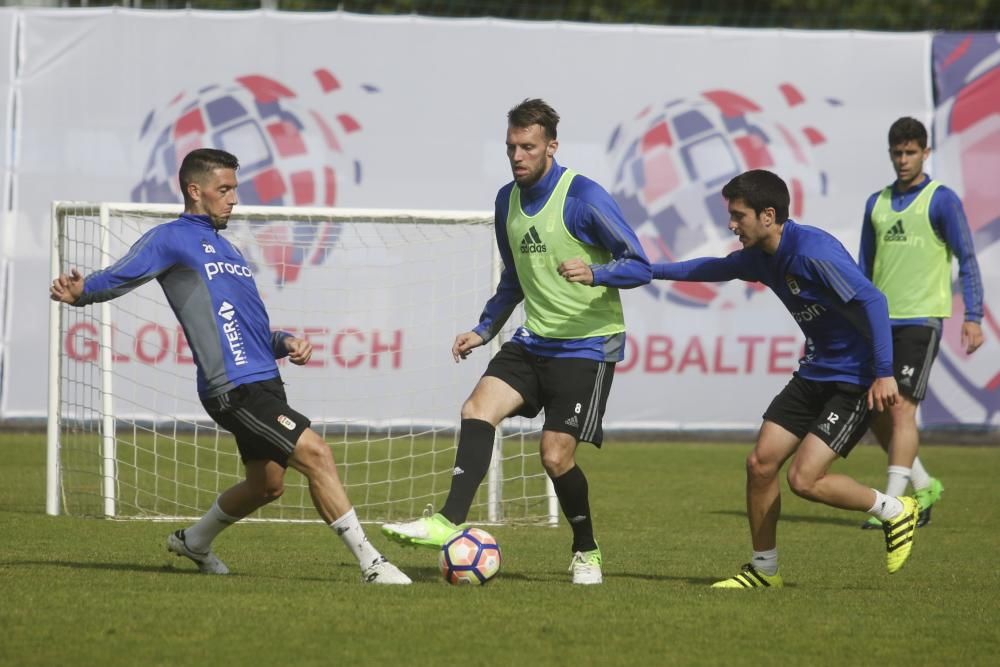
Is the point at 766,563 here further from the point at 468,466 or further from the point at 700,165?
the point at 700,165

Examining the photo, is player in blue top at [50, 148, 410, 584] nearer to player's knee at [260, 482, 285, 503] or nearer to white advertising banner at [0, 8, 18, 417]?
player's knee at [260, 482, 285, 503]

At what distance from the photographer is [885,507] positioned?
7094 millimetres

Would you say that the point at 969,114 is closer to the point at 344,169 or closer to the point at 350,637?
the point at 344,169

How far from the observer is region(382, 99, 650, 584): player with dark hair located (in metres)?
6.90

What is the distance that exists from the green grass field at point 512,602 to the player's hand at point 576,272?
4.61ft

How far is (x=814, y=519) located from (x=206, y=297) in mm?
5396

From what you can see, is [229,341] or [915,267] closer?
[229,341]

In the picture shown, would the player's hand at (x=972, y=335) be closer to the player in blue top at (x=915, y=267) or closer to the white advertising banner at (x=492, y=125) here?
the player in blue top at (x=915, y=267)

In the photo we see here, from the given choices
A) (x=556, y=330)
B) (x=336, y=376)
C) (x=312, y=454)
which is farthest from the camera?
(x=336, y=376)

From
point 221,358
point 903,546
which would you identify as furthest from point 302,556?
point 903,546

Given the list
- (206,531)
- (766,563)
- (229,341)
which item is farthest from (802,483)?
(206,531)

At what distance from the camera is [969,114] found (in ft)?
54.6

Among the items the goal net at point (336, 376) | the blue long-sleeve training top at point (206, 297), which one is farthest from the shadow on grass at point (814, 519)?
the blue long-sleeve training top at point (206, 297)

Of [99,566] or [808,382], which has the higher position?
[808,382]
